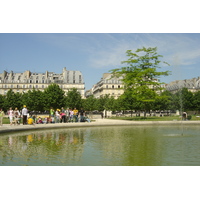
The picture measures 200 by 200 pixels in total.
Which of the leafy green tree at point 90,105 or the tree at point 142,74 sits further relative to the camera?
the leafy green tree at point 90,105

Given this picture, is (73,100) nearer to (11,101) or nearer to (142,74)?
(11,101)

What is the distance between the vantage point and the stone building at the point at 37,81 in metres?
118

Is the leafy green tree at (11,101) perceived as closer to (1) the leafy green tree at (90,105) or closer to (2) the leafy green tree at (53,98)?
(2) the leafy green tree at (53,98)

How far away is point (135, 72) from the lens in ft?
128

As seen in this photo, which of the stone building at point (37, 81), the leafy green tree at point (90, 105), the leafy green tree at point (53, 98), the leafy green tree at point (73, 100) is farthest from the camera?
the stone building at point (37, 81)

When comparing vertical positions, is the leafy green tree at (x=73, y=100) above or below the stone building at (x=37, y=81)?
below

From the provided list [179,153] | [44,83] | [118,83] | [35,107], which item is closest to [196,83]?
[118,83]

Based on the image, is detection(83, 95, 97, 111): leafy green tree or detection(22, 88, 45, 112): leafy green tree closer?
detection(22, 88, 45, 112): leafy green tree

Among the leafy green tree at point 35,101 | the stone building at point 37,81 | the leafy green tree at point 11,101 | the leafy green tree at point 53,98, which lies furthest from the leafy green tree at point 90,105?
the leafy green tree at point 11,101

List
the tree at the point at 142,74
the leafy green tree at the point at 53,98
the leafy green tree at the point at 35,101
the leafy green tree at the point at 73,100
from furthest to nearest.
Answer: the leafy green tree at the point at 73,100 < the leafy green tree at the point at 35,101 < the leafy green tree at the point at 53,98 < the tree at the point at 142,74

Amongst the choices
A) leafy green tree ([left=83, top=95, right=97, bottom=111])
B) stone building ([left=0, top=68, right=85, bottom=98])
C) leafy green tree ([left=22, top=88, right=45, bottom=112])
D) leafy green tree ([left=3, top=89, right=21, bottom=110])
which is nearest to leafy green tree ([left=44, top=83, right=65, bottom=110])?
leafy green tree ([left=22, top=88, right=45, bottom=112])

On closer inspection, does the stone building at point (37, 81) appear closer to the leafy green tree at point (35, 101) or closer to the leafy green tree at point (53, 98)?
the leafy green tree at point (35, 101)

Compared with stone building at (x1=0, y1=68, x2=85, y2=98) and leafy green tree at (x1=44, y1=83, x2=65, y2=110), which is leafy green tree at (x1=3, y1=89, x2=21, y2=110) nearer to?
leafy green tree at (x1=44, y1=83, x2=65, y2=110)

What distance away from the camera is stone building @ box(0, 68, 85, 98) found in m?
118
